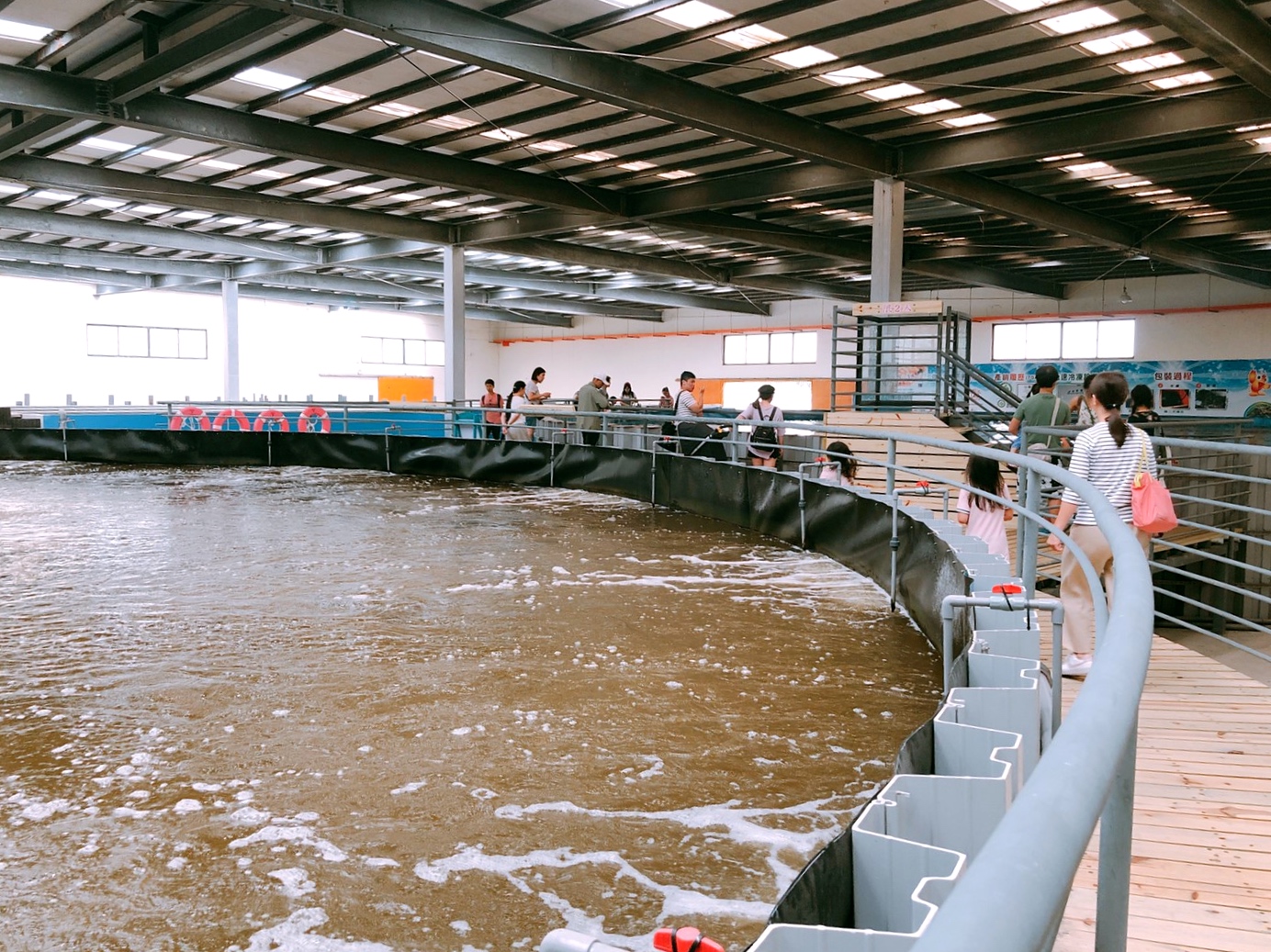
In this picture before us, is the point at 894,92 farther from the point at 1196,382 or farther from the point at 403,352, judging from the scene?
the point at 403,352

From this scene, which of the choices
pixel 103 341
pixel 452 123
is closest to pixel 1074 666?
pixel 452 123

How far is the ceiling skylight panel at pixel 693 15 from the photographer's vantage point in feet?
31.4

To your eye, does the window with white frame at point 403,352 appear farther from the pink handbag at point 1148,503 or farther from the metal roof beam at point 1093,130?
the pink handbag at point 1148,503

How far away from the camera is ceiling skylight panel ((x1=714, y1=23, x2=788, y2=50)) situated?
33.4 feet

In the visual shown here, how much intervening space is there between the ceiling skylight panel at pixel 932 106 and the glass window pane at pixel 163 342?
87.3ft

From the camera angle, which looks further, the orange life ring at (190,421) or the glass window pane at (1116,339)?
the glass window pane at (1116,339)

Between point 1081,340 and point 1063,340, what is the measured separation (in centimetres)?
47

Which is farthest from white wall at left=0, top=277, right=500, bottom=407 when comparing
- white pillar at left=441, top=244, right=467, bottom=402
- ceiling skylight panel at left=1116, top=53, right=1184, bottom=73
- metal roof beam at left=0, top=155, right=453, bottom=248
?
ceiling skylight panel at left=1116, top=53, right=1184, bottom=73

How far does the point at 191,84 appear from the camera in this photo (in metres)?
11.9

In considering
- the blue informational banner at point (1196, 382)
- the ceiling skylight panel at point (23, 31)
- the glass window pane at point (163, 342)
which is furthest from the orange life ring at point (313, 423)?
the blue informational banner at point (1196, 382)

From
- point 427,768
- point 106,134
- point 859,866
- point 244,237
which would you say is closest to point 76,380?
point 244,237

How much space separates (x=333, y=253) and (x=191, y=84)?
512 inches

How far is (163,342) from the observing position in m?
32.0

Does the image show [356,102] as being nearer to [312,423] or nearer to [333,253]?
[312,423]
